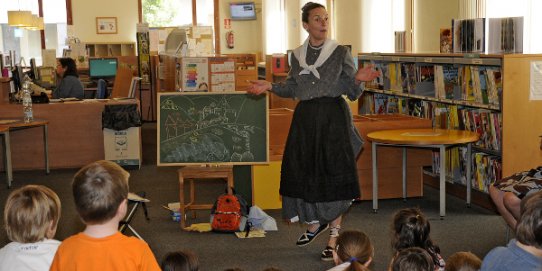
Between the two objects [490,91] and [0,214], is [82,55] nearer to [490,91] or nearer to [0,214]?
[0,214]

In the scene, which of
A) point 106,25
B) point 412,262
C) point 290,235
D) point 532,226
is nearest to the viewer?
point 532,226

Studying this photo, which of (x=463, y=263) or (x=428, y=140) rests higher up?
(x=428, y=140)

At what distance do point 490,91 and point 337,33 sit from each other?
6053 millimetres

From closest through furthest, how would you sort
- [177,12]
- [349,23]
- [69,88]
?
[69,88] < [349,23] < [177,12]

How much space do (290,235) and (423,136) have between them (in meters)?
1.34

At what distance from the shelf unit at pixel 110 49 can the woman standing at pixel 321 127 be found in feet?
46.1

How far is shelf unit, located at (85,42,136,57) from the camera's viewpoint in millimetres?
18547

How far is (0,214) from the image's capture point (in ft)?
22.0

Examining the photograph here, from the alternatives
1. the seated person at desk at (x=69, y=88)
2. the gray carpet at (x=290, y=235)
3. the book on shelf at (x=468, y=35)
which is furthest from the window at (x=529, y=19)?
the seated person at desk at (x=69, y=88)

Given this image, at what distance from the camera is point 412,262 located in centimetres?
271

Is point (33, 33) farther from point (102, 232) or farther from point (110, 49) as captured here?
point (102, 232)

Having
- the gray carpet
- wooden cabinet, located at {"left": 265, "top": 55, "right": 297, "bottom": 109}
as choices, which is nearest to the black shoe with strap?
the gray carpet

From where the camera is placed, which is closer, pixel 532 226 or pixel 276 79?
pixel 532 226

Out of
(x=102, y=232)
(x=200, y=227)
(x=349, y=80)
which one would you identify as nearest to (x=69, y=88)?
(x=200, y=227)
